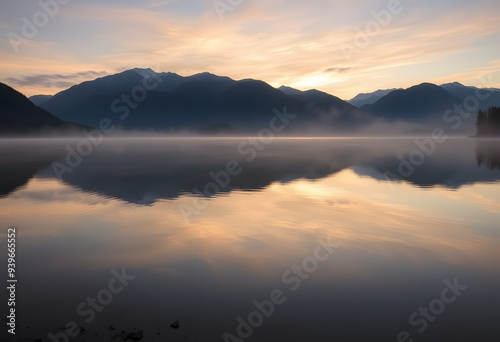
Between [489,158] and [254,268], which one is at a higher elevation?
[254,268]

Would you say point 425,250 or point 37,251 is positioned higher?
point 37,251

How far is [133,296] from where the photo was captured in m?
9.48

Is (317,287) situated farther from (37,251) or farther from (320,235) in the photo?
(37,251)

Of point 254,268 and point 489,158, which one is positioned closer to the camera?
point 254,268

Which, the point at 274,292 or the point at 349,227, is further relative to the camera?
the point at 349,227

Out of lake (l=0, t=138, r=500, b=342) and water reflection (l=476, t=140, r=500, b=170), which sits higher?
lake (l=0, t=138, r=500, b=342)

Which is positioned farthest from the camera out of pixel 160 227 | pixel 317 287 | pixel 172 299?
pixel 160 227

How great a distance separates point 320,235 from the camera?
50.3 ft

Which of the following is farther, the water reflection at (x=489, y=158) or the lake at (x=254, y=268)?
the water reflection at (x=489, y=158)

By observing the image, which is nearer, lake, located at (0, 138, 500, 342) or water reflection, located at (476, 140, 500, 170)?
lake, located at (0, 138, 500, 342)

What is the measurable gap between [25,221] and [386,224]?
18770mm

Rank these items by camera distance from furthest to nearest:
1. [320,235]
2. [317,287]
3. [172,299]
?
[320,235]
[317,287]
[172,299]

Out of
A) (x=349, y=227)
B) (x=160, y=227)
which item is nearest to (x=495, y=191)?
(x=349, y=227)

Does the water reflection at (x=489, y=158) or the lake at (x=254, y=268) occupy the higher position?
the lake at (x=254, y=268)
